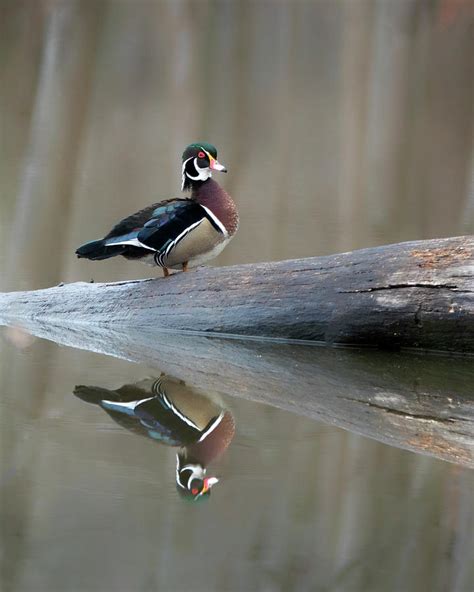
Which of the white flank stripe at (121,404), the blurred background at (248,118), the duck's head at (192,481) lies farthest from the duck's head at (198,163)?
the blurred background at (248,118)

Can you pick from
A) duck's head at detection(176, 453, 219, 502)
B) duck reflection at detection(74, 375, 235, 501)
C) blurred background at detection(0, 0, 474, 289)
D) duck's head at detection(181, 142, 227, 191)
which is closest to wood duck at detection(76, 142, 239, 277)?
duck's head at detection(181, 142, 227, 191)

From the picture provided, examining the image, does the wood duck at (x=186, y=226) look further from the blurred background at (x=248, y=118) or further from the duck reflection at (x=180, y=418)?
the blurred background at (x=248, y=118)

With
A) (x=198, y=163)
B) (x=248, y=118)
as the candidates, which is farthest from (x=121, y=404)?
(x=248, y=118)

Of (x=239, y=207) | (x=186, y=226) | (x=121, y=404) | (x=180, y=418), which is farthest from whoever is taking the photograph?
(x=239, y=207)

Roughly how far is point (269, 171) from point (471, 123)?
3016 mm

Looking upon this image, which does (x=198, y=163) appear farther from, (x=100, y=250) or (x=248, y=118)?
(x=248, y=118)

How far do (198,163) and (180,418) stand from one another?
1.68 meters

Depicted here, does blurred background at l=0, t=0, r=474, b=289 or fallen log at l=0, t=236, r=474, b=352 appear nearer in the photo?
fallen log at l=0, t=236, r=474, b=352

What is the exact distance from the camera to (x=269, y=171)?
12.2m

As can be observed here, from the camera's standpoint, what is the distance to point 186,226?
15.4 feet

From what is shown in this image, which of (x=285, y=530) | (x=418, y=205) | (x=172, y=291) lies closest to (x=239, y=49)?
(x=418, y=205)

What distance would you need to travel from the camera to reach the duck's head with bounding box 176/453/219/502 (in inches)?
104

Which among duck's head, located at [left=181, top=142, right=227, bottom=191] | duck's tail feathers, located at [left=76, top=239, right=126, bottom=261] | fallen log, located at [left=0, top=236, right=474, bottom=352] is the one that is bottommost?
fallen log, located at [left=0, top=236, right=474, bottom=352]

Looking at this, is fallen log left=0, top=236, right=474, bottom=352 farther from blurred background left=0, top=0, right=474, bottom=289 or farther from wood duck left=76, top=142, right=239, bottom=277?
blurred background left=0, top=0, right=474, bottom=289
